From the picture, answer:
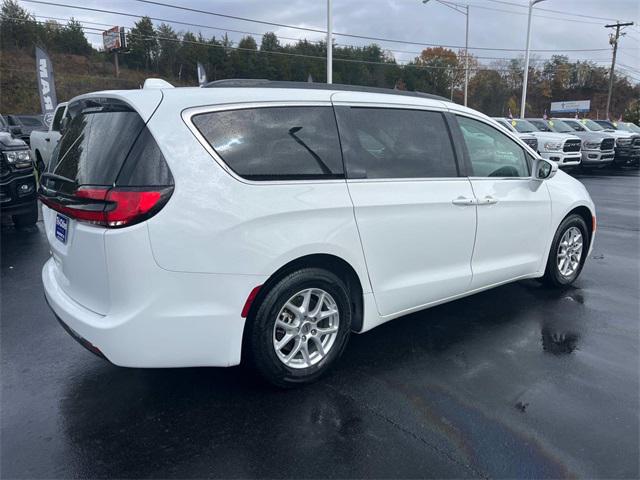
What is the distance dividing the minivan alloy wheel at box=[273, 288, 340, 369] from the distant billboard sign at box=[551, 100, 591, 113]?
75102mm

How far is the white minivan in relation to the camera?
106 inches

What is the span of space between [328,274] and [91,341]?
141cm

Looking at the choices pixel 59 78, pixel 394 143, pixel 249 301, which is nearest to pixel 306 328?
pixel 249 301

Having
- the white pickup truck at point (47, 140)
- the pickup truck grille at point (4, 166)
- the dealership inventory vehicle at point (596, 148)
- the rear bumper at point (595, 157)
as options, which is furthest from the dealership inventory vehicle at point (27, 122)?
the rear bumper at point (595, 157)

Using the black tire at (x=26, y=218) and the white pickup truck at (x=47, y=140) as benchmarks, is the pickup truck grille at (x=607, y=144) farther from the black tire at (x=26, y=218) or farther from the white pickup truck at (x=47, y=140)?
the black tire at (x=26, y=218)

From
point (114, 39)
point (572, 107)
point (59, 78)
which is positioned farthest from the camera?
point (572, 107)

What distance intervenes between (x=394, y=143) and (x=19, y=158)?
6098 millimetres

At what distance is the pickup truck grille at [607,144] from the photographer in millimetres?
19203

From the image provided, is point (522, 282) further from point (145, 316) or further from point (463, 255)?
point (145, 316)

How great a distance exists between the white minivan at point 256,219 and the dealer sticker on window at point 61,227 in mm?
21

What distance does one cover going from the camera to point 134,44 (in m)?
64.4

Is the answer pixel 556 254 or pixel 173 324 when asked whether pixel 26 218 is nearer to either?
pixel 173 324

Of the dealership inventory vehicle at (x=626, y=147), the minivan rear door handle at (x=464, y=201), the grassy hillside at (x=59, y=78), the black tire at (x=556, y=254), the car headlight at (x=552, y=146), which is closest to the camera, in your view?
the minivan rear door handle at (x=464, y=201)

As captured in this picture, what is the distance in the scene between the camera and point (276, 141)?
123 inches
